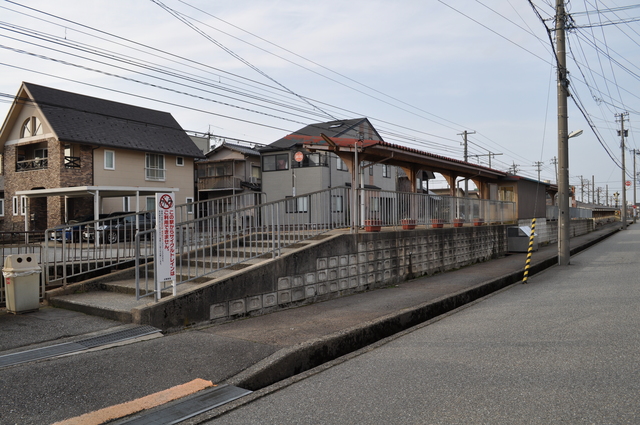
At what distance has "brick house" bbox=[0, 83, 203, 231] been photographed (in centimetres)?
2514

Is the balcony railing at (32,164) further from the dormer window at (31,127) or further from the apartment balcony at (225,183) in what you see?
the apartment balcony at (225,183)

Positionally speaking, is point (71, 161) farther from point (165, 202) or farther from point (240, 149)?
point (165, 202)

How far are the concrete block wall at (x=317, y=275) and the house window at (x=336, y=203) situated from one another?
2.17 ft

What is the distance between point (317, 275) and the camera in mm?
8797

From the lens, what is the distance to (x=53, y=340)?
5.57m

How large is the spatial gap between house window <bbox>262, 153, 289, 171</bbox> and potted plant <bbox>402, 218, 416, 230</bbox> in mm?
22508

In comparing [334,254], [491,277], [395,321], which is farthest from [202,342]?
[491,277]

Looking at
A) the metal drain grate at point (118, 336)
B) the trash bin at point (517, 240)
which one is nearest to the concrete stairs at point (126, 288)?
the metal drain grate at point (118, 336)

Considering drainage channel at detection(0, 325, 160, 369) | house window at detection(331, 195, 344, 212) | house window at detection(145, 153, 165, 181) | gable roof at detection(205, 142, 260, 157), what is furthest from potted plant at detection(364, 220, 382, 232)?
gable roof at detection(205, 142, 260, 157)

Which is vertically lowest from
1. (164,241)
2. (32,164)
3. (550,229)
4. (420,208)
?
(550,229)

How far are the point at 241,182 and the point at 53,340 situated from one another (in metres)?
29.7

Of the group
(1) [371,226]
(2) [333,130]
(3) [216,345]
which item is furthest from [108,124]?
(3) [216,345]

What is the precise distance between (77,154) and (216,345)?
23884mm

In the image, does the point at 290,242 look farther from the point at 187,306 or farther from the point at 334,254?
the point at 187,306
